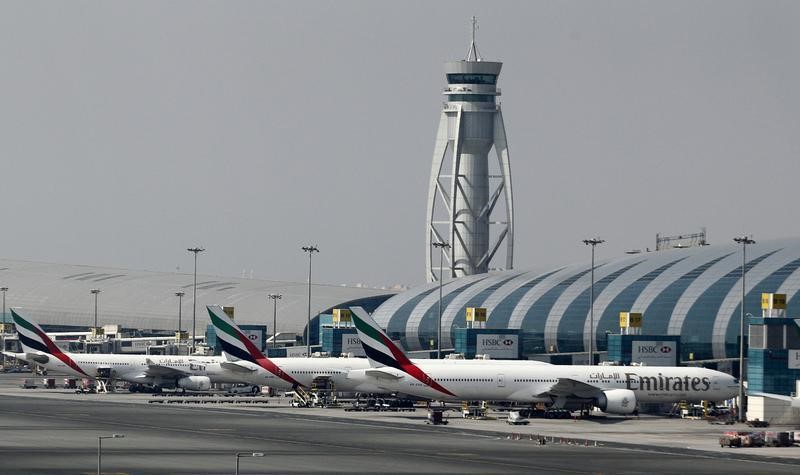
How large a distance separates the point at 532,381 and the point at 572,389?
2.84m

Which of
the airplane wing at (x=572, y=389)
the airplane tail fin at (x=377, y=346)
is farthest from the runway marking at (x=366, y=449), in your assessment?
the airplane wing at (x=572, y=389)

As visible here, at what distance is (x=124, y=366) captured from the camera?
→ 137 m

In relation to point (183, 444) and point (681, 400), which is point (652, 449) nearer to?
point (183, 444)

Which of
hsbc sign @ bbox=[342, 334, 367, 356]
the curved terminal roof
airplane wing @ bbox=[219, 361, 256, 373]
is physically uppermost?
the curved terminal roof

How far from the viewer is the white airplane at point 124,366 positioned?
13438 centimetres

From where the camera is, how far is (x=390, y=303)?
653 feet

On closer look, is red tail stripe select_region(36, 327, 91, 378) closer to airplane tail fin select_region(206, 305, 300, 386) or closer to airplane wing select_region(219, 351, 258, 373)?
airplane tail fin select_region(206, 305, 300, 386)

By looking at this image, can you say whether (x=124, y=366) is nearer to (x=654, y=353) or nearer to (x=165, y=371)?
(x=165, y=371)

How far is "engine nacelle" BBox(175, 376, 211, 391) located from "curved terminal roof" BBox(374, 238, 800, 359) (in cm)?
4283

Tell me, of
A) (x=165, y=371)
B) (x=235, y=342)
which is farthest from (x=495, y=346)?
(x=235, y=342)

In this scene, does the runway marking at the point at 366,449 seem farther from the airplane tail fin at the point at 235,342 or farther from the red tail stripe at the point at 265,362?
the airplane tail fin at the point at 235,342

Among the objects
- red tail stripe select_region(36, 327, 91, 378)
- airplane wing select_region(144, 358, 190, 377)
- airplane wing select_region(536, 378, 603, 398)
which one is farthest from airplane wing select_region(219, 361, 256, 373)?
red tail stripe select_region(36, 327, 91, 378)

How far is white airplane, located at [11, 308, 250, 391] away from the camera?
134 meters

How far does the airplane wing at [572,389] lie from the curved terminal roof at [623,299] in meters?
37.6
